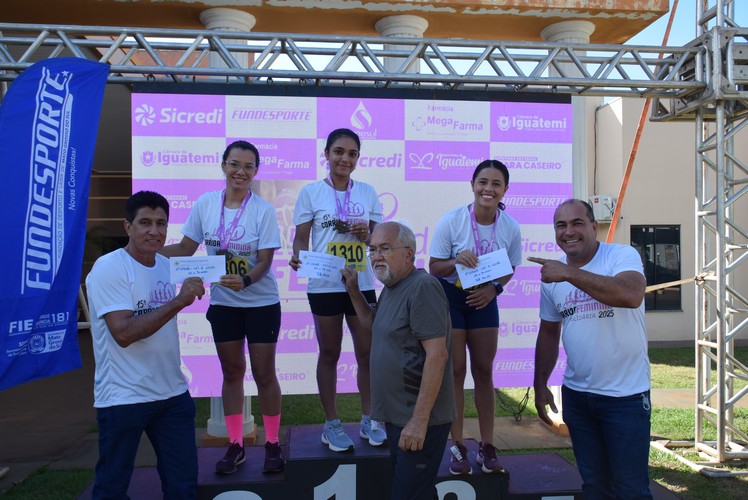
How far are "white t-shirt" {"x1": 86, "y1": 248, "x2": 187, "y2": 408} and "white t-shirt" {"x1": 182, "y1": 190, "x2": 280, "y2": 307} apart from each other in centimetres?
50

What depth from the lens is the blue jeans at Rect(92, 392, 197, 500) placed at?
2639 mm

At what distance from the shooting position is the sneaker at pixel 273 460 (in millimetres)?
3258

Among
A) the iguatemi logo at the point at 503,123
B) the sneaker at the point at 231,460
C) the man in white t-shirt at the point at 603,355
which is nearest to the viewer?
the man in white t-shirt at the point at 603,355

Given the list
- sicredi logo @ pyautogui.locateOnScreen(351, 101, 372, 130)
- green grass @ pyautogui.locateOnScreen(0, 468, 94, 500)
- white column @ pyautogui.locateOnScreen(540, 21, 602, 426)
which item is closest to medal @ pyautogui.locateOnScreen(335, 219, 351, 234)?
sicredi logo @ pyautogui.locateOnScreen(351, 101, 372, 130)

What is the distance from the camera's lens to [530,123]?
500cm

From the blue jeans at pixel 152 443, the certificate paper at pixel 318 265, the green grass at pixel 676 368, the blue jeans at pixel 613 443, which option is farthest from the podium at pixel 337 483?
the green grass at pixel 676 368

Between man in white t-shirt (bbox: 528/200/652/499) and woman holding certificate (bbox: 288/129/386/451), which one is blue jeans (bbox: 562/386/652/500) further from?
woman holding certificate (bbox: 288/129/386/451)

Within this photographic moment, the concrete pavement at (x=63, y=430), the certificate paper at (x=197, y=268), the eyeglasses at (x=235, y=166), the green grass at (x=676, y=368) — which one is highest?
the eyeglasses at (x=235, y=166)

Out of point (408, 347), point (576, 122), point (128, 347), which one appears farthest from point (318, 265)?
point (576, 122)

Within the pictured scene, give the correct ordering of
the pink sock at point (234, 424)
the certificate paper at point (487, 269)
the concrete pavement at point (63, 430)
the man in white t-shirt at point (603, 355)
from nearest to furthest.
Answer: the man in white t-shirt at point (603, 355)
the certificate paper at point (487, 269)
the pink sock at point (234, 424)
the concrete pavement at point (63, 430)

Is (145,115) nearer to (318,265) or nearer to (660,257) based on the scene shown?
(318,265)

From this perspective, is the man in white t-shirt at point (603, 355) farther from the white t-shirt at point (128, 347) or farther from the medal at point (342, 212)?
the white t-shirt at point (128, 347)

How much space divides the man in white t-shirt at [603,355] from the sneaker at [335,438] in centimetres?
122

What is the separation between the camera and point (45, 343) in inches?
135
